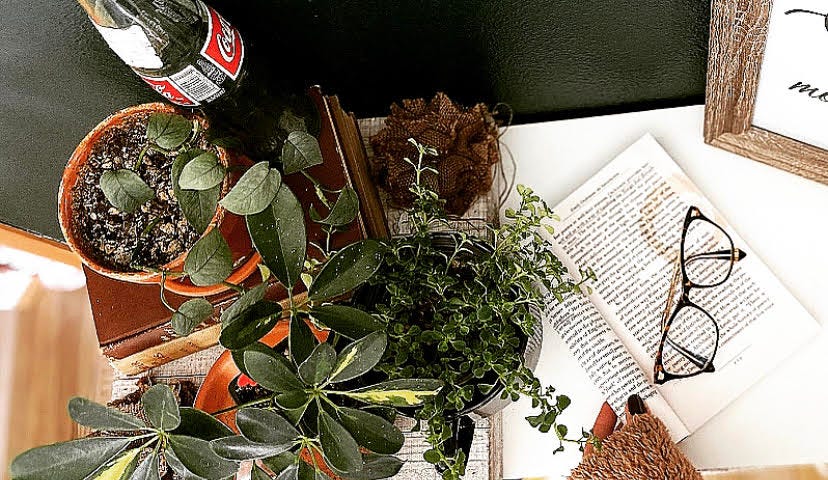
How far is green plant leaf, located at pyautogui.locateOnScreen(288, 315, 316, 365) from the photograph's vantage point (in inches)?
23.2

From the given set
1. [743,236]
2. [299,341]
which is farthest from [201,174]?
[743,236]

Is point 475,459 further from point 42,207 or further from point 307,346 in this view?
point 42,207

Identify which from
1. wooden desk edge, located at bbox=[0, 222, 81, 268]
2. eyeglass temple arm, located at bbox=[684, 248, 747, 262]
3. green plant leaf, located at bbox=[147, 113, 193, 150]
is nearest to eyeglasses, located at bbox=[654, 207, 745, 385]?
eyeglass temple arm, located at bbox=[684, 248, 747, 262]

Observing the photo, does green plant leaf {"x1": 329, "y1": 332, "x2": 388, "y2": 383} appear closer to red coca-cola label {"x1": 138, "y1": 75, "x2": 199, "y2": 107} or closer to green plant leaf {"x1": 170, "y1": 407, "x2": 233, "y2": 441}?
green plant leaf {"x1": 170, "y1": 407, "x2": 233, "y2": 441}

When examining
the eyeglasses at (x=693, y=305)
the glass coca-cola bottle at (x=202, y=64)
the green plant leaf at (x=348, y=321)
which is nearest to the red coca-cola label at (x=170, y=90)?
the glass coca-cola bottle at (x=202, y=64)

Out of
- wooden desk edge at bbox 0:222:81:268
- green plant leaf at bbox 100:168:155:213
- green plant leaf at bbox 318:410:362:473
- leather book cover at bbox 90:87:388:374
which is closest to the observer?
green plant leaf at bbox 318:410:362:473

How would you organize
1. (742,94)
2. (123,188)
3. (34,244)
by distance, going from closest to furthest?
(123,188), (742,94), (34,244)

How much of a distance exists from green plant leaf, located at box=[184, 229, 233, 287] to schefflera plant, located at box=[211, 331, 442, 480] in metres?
0.06

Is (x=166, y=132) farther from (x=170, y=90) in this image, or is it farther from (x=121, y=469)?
(x=121, y=469)

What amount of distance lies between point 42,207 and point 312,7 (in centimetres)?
45

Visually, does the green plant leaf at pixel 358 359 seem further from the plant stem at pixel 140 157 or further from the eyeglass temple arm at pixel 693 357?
the eyeglass temple arm at pixel 693 357

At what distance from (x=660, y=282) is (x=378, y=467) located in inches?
16.3

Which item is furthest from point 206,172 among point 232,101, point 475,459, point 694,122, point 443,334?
point 694,122

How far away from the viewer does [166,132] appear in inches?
25.9
